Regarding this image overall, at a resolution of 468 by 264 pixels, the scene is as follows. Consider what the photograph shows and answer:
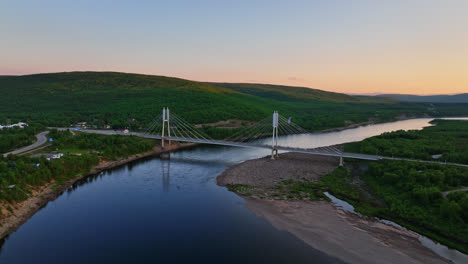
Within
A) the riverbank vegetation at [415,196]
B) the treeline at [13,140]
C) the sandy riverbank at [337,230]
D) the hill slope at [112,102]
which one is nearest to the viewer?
the sandy riverbank at [337,230]

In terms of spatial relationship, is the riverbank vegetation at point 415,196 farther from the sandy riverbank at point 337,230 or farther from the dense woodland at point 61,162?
the dense woodland at point 61,162

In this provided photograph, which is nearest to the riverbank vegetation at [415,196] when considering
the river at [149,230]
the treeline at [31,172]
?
the river at [149,230]

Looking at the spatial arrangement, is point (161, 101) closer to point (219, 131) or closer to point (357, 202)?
point (219, 131)

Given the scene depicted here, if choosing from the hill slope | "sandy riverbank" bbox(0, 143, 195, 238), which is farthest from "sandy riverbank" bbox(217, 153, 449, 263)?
the hill slope

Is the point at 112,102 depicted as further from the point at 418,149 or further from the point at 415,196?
the point at 415,196

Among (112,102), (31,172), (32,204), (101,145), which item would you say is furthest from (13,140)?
(112,102)

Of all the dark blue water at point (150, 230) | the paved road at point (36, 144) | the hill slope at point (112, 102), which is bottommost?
the dark blue water at point (150, 230)

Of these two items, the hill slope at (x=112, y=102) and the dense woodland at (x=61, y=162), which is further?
the hill slope at (x=112, y=102)
